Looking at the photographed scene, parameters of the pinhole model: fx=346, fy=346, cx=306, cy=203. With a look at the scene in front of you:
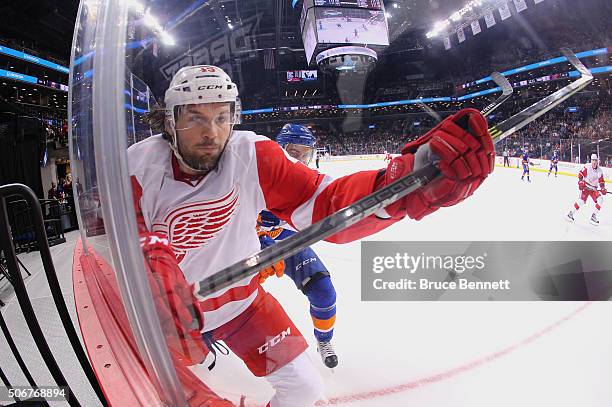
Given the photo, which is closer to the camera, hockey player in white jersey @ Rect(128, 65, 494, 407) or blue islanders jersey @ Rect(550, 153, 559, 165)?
hockey player in white jersey @ Rect(128, 65, 494, 407)

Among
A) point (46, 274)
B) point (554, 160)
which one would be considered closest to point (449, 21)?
point (554, 160)

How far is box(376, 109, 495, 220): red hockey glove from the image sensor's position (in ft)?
1.54

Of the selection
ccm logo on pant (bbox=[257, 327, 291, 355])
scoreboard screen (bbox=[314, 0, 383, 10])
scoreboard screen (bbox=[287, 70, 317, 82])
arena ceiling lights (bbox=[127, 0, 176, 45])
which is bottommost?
ccm logo on pant (bbox=[257, 327, 291, 355])

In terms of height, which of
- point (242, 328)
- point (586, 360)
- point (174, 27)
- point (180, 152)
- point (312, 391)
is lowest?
point (586, 360)

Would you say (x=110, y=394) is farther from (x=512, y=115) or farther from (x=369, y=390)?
(x=512, y=115)

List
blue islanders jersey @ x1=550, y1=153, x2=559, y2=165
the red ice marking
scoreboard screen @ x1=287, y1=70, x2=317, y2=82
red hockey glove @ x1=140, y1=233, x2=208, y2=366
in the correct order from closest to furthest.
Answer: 1. red hockey glove @ x1=140, y1=233, x2=208, y2=366
2. scoreboard screen @ x1=287, y1=70, x2=317, y2=82
3. the red ice marking
4. blue islanders jersey @ x1=550, y1=153, x2=559, y2=165

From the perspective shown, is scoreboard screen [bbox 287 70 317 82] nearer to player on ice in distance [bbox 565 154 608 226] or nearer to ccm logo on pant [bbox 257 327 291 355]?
ccm logo on pant [bbox 257 327 291 355]

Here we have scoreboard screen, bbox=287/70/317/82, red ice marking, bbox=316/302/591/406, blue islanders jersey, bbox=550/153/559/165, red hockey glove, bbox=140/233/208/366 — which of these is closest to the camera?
red hockey glove, bbox=140/233/208/366

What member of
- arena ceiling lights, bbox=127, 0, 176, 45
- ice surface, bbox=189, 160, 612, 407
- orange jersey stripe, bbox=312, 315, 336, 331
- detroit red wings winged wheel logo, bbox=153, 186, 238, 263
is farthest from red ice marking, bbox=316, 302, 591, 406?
arena ceiling lights, bbox=127, 0, 176, 45

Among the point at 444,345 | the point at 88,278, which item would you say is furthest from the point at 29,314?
the point at 444,345

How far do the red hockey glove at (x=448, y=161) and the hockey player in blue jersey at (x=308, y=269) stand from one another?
157 millimetres

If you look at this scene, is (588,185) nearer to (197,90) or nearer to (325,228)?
(325,228)

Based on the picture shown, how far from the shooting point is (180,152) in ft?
1.65

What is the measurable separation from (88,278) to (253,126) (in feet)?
2.92
